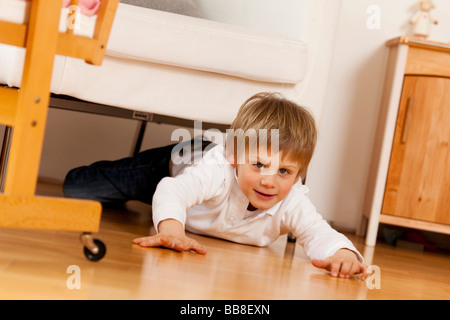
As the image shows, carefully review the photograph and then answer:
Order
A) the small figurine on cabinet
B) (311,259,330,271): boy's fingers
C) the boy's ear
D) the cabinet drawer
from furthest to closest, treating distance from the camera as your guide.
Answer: the small figurine on cabinet
the cabinet drawer
the boy's ear
(311,259,330,271): boy's fingers

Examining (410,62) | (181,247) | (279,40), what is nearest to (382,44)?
(410,62)

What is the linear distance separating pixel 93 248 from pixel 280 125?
56 cm

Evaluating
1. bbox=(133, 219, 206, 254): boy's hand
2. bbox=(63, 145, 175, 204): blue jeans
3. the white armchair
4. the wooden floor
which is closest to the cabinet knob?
the white armchair

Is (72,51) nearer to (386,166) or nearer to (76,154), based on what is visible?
(386,166)

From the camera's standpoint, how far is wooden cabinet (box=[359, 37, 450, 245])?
1.85m

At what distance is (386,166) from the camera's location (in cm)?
188

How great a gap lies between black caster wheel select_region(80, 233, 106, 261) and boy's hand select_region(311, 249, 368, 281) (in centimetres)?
44

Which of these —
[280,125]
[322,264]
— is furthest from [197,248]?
[280,125]

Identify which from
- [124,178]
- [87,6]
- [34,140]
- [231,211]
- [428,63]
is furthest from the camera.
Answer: [428,63]

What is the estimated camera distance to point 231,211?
1.34 meters

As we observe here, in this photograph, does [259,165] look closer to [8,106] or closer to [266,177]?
[266,177]

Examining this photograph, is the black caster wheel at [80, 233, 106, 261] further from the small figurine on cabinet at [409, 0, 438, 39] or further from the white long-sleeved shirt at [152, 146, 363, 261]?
the small figurine on cabinet at [409, 0, 438, 39]

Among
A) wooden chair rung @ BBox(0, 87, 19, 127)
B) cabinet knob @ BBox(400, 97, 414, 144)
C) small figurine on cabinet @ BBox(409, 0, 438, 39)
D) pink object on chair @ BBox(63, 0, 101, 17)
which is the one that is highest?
small figurine on cabinet @ BBox(409, 0, 438, 39)

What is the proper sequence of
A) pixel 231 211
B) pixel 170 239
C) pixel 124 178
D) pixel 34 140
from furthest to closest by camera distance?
pixel 124 178, pixel 231 211, pixel 170 239, pixel 34 140
